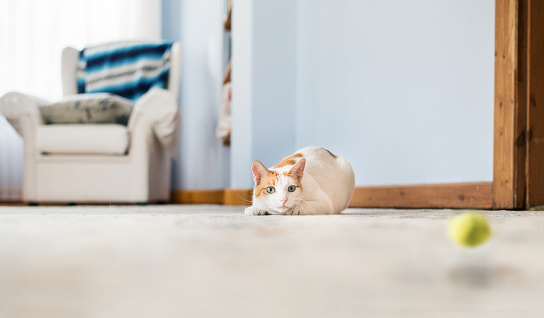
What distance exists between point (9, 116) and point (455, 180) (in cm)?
225

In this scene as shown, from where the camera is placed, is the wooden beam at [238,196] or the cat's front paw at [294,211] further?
the wooden beam at [238,196]

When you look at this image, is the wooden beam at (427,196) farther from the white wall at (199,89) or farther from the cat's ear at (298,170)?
the white wall at (199,89)

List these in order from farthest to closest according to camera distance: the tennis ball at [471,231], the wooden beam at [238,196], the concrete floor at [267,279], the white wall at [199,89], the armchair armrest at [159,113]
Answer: the white wall at [199,89]
the armchair armrest at [159,113]
the wooden beam at [238,196]
the tennis ball at [471,231]
the concrete floor at [267,279]

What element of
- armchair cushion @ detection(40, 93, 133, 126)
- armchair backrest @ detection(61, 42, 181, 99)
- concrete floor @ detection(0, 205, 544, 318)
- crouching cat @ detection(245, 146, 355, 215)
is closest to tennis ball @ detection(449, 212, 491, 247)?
concrete floor @ detection(0, 205, 544, 318)

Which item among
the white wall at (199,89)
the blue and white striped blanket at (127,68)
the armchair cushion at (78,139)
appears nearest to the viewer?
the armchair cushion at (78,139)

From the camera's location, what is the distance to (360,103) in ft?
5.93

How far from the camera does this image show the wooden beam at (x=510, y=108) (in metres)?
1.25

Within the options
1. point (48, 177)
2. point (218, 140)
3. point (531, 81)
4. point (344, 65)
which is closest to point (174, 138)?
point (218, 140)

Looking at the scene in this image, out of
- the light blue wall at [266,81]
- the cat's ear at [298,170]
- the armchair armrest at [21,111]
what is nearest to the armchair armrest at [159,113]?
the armchair armrest at [21,111]

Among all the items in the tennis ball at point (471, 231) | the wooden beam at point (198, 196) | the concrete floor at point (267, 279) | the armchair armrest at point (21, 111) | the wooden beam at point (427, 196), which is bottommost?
the wooden beam at point (198, 196)

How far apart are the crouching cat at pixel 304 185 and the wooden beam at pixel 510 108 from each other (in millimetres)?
410

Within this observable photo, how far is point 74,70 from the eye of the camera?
3287 millimetres

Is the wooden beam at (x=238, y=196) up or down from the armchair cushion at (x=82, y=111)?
down

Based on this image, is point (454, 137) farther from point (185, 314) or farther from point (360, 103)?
point (185, 314)
